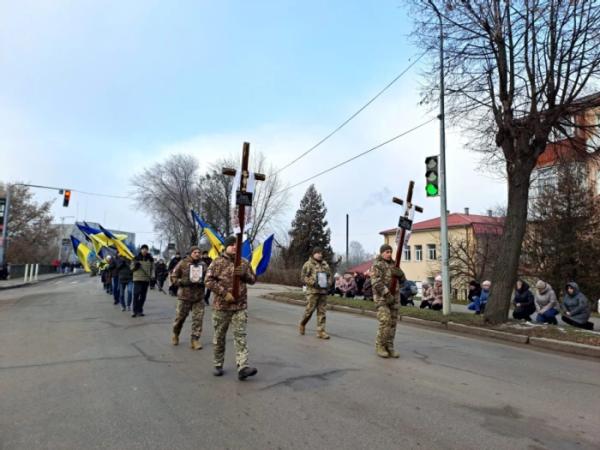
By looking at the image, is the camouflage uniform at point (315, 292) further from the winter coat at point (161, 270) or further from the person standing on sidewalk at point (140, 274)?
the winter coat at point (161, 270)

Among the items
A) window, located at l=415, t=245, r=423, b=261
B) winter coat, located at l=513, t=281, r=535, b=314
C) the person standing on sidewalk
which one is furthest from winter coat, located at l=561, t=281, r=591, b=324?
window, located at l=415, t=245, r=423, b=261

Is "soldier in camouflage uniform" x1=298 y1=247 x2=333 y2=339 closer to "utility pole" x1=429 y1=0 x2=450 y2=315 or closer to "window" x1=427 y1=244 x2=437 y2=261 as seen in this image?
"utility pole" x1=429 y1=0 x2=450 y2=315

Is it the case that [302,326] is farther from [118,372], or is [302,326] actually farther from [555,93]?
[555,93]

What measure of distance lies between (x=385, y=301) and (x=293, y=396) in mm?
2808

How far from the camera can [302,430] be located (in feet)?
12.9

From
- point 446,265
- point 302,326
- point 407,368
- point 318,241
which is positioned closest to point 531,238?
point 446,265

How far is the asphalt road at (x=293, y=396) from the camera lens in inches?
149

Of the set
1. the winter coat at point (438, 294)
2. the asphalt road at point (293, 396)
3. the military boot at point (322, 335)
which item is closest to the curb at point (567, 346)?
the asphalt road at point (293, 396)

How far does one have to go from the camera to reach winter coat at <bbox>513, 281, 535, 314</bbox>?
12031mm

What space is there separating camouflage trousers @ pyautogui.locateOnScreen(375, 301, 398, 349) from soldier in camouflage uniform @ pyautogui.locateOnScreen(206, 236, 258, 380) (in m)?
2.47

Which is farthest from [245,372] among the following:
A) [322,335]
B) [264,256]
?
[264,256]

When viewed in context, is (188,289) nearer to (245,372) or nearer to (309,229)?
(245,372)

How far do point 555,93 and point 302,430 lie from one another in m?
10.5

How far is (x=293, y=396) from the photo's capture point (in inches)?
193
